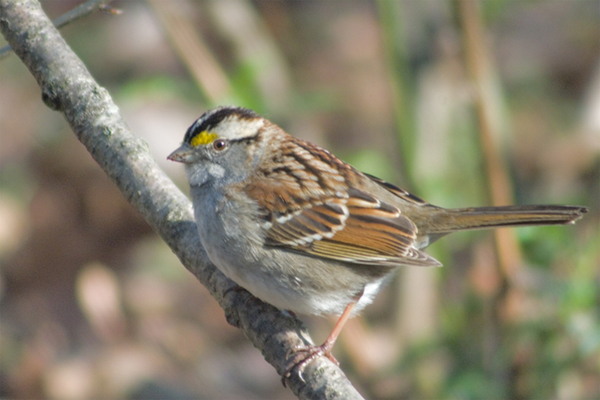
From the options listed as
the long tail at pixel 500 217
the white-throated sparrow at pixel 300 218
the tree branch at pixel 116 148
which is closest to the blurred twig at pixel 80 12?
the tree branch at pixel 116 148

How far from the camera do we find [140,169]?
247cm

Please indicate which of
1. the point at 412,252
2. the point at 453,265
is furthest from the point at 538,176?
the point at 412,252

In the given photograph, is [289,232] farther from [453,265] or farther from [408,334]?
[453,265]

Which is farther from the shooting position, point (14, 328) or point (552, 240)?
point (14, 328)

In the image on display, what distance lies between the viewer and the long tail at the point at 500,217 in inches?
98.3

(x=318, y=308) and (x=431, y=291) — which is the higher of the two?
(x=431, y=291)

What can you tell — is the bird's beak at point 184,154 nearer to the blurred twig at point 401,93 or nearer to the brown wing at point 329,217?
the brown wing at point 329,217

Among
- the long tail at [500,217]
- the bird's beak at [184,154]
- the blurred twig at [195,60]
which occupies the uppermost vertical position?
the blurred twig at [195,60]

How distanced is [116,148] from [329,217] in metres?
0.80

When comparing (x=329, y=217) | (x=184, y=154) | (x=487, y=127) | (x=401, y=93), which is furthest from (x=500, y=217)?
(x=401, y=93)

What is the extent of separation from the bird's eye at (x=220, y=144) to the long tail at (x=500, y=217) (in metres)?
0.82

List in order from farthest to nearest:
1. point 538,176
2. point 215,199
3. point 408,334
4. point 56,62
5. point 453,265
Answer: point 538,176 < point 453,265 < point 408,334 < point 215,199 < point 56,62

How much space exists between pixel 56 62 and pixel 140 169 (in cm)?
45

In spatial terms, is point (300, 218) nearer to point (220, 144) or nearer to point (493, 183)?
point (220, 144)
